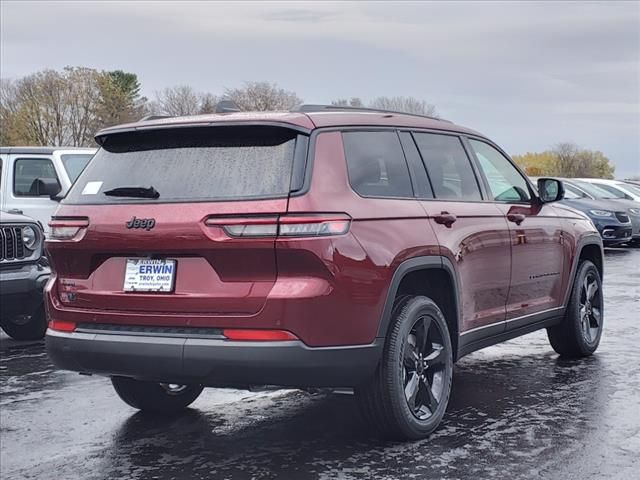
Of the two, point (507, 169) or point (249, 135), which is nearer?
point (249, 135)

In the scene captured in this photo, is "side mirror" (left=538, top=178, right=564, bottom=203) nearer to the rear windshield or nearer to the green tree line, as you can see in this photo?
the rear windshield

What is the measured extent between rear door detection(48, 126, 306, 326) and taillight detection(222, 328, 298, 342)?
101 millimetres

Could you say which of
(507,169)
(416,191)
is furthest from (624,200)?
(416,191)

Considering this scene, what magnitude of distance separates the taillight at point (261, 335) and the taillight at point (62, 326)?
1.04 m

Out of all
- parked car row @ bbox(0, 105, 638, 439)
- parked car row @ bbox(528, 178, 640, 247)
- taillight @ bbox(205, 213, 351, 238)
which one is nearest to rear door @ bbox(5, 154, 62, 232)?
parked car row @ bbox(0, 105, 638, 439)

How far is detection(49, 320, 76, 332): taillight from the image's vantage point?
5.18 meters

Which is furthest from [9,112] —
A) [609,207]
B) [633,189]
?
[609,207]

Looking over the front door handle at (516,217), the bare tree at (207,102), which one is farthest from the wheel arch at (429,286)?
the bare tree at (207,102)

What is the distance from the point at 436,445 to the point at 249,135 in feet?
6.38

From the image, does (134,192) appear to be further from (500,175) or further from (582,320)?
(582,320)

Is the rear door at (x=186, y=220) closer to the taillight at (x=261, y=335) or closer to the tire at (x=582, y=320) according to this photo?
the taillight at (x=261, y=335)

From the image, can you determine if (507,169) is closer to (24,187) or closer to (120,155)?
(120,155)

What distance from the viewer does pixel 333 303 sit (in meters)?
4.68

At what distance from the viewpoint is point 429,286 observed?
566cm
